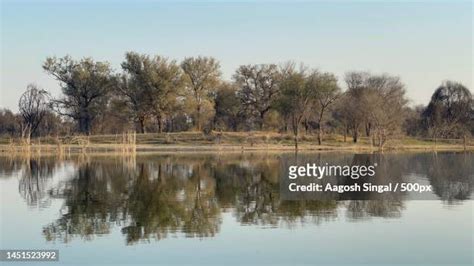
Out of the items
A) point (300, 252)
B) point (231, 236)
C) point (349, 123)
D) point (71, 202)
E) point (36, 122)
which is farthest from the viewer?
point (349, 123)

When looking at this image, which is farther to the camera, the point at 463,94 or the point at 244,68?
the point at 463,94

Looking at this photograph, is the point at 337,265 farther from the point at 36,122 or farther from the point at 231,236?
the point at 36,122

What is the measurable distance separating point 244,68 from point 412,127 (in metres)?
30.0

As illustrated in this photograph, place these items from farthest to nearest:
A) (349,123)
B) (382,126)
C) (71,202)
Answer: (349,123), (382,126), (71,202)

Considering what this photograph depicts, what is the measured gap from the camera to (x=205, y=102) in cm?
7900

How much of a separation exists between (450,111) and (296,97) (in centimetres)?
3041

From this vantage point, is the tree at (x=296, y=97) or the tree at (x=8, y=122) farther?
the tree at (x=8, y=122)

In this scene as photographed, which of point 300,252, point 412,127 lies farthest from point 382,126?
point 300,252

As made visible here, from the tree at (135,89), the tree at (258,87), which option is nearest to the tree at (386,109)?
the tree at (258,87)

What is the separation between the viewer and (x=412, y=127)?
95.9 metres

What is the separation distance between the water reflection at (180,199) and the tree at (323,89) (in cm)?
3731

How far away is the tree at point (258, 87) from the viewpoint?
81.8 m

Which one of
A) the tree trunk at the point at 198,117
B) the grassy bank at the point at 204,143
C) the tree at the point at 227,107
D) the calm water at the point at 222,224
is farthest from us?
the tree at the point at 227,107

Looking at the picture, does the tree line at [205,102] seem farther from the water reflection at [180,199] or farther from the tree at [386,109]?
the water reflection at [180,199]
